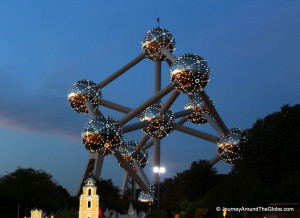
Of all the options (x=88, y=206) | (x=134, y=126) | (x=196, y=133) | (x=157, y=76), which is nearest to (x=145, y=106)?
(x=134, y=126)

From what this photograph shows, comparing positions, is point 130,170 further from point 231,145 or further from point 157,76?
point 157,76

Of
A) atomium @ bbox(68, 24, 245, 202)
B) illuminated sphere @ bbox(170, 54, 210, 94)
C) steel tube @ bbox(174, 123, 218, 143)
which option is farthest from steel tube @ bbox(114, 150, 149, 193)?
illuminated sphere @ bbox(170, 54, 210, 94)

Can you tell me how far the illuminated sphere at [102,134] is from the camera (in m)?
29.2

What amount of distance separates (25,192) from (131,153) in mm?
10266

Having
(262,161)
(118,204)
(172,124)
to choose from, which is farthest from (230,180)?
(118,204)

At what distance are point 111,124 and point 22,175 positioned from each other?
Answer: 27.3 feet

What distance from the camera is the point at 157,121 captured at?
110ft

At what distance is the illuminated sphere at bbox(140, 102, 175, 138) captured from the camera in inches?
1321

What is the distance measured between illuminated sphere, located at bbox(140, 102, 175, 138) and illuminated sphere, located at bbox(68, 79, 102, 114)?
13.9 ft

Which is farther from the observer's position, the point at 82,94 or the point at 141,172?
the point at 141,172

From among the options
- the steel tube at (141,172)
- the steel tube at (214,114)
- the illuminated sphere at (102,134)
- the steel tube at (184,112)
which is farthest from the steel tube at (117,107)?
the steel tube at (214,114)

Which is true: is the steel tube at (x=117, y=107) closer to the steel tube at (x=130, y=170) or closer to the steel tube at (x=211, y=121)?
the steel tube at (x=130, y=170)

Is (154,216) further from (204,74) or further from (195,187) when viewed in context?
(195,187)

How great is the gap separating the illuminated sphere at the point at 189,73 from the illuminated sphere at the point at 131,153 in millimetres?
→ 10442
